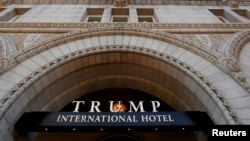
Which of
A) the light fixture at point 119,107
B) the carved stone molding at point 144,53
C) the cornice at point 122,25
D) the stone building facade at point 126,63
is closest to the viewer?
the carved stone molding at point 144,53

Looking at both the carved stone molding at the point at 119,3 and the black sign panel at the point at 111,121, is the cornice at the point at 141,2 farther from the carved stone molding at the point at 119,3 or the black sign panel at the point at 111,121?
the black sign panel at the point at 111,121

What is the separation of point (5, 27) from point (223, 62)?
8520 millimetres

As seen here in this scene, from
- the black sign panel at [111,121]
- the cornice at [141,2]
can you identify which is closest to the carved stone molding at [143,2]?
the cornice at [141,2]

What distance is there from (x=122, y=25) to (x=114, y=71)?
1.93 m

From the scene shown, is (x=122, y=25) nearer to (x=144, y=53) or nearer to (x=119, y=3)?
(x=144, y=53)

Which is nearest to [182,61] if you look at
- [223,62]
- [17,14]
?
[223,62]

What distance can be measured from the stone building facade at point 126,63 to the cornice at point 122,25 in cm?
4

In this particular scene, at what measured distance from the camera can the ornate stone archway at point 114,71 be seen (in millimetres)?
7703

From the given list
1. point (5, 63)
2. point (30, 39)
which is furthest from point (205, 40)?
point (5, 63)

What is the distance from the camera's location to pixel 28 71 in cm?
830

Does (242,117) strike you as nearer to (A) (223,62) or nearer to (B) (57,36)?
(A) (223,62)

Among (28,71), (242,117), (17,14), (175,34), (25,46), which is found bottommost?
(242,117)

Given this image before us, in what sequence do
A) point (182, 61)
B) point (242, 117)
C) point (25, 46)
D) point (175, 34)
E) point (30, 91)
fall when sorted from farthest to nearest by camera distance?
1. point (175, 34)
2. point (25, 46)
3. point (182, 61)
4. point (30, 91)
5. point (242, 117)

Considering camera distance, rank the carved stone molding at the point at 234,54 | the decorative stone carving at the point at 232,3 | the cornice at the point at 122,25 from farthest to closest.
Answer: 1. the decorative stone carving at the point at 232,3
2. the cornice at the point at 122,25
3. the carved stone molding at the point at 234,54
